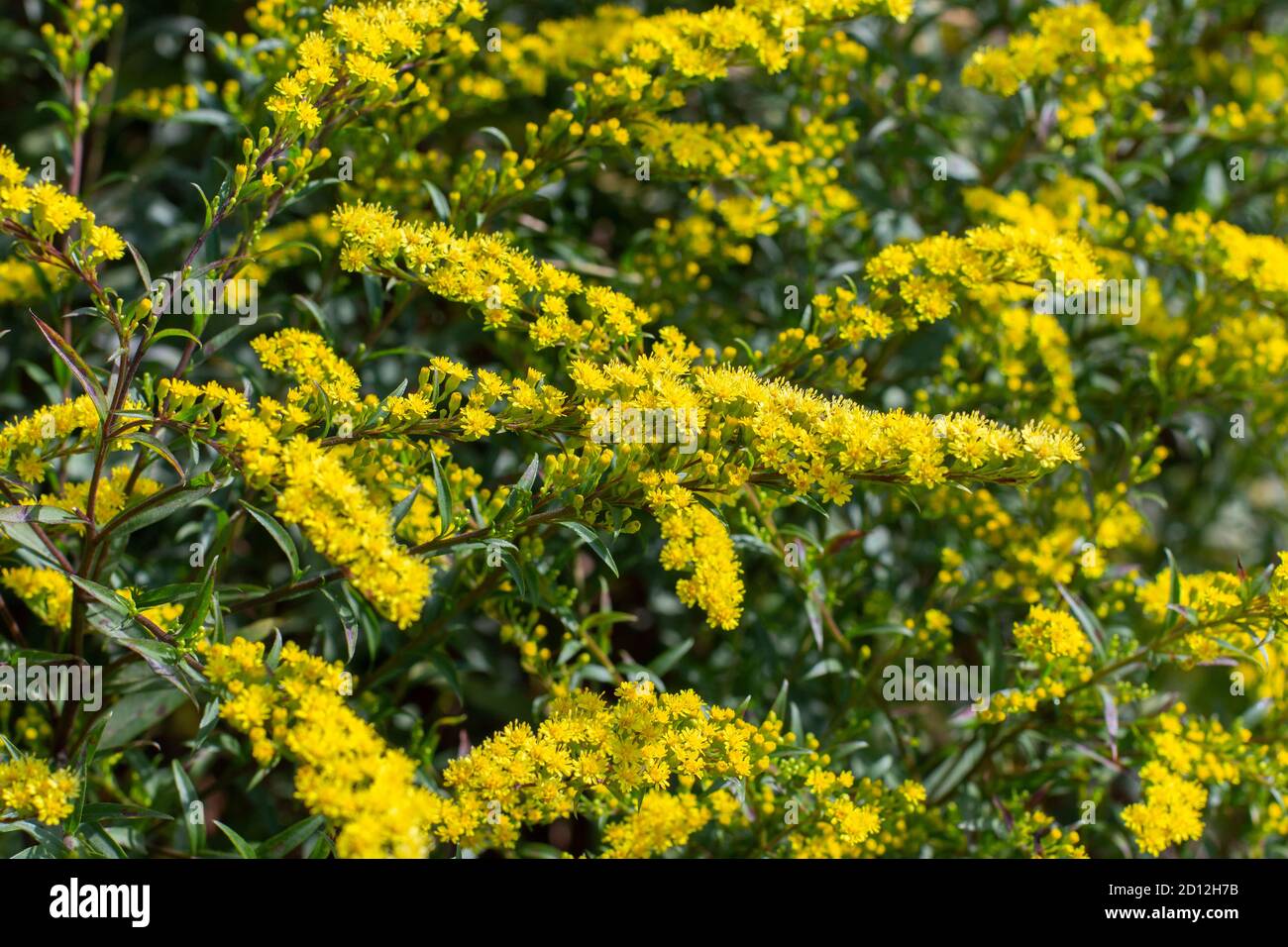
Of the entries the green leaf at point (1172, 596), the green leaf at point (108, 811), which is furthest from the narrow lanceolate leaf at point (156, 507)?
the green leaf at point (1172, 596)

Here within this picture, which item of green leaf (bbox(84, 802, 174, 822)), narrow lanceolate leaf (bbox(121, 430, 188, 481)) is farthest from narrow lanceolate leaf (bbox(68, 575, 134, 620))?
green leaf (bbox(84, 802, 174, 822))

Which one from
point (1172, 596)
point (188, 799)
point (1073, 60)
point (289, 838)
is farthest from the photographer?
point (1073, 60)

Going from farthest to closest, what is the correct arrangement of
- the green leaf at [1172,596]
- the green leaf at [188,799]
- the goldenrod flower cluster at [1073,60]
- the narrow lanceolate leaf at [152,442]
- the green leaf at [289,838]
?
the goldenrod flower cluster at [1073,60] → the green leaf at [1172,596] → the green leaf at [188,799] → the green leaf at [289,838] → the narrow lanceolate leaf at [152,442]

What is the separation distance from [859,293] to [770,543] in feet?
2.63

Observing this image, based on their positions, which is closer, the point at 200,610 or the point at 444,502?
the point at 200,610

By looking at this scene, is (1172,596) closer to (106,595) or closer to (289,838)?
(289,838)

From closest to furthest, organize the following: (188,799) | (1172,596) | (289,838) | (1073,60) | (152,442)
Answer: (152,442), (289,838), (188,799), (1172,596), (1073,60)

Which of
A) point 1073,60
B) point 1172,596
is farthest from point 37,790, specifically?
point 1073,60

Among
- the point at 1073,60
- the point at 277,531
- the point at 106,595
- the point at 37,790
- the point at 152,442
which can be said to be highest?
the point at 1073,60

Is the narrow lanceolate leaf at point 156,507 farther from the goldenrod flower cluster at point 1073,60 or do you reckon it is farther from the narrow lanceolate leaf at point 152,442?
the goldenrod flower cluster at point 1073,60

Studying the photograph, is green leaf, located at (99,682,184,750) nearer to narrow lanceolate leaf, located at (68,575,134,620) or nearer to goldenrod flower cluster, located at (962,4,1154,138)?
narrow lanceolate leaf, located at (68,575,134,620)

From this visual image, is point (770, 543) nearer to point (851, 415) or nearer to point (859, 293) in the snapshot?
point (851, 415)

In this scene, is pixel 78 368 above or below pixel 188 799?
above

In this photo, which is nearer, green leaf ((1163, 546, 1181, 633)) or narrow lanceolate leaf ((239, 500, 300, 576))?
narrow lanceolate leaf ((239, 500, 300, 576))
